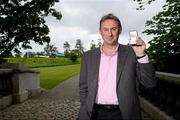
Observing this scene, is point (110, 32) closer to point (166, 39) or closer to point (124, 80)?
point (124, 80)

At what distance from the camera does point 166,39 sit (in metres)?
13.1

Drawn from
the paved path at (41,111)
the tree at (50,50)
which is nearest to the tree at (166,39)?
the paved path at (41,111)

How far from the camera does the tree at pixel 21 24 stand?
74.2 feet

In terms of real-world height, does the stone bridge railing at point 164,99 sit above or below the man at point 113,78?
below

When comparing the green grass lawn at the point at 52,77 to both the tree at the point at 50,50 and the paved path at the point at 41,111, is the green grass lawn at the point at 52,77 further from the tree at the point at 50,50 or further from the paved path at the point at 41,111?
the tree at the point at 50,50

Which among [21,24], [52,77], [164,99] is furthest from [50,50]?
[164,99]

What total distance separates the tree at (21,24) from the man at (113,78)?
58.0ft

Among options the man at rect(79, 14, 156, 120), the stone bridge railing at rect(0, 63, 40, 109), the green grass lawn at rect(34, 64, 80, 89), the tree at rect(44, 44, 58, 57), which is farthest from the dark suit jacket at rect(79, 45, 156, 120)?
the tree at rect(44, 44, 58, 57)

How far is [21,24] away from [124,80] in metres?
18.4

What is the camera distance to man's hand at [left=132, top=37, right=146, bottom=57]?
466cm

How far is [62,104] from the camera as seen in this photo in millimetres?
15328

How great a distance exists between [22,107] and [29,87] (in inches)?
170

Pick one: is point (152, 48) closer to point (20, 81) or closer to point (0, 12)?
point (20, 81)

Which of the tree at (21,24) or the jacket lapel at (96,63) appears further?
the tree at (21,24)
